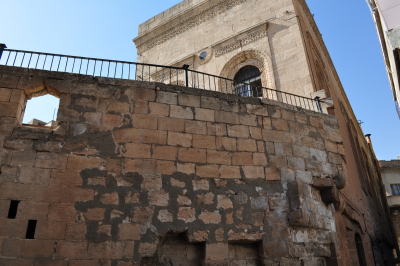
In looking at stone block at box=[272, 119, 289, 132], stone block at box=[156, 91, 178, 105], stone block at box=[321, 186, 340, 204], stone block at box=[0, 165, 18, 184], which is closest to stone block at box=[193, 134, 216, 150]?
stone block at box=[156, 91, 178, 105]

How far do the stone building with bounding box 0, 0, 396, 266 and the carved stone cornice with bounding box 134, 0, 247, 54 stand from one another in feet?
22.1

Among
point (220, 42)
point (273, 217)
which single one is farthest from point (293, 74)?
point (273, 217)

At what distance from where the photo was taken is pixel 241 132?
5.52 m

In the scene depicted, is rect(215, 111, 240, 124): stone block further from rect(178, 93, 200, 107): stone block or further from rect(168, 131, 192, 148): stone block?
rect(168, 131, 192, 148): stone block

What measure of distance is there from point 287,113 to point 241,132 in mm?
1187

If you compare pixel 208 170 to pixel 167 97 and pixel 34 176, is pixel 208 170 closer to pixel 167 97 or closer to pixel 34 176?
pixel 167 97

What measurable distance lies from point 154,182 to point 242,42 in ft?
23.7

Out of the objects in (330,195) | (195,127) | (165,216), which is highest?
(195,127)

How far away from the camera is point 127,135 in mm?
4859

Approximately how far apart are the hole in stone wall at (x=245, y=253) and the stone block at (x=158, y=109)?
2407 mm

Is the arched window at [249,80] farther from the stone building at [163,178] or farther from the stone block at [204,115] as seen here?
the stone block at [204,115]

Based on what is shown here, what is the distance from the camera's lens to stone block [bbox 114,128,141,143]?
4824mm

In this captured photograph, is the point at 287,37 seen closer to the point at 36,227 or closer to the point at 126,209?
the point at 126,209

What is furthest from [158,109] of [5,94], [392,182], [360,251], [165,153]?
[392,182]
